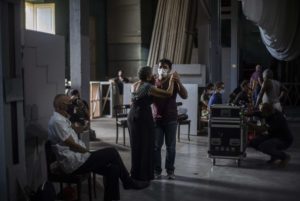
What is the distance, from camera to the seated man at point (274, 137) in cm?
617

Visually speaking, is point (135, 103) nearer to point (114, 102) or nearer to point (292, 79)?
point (114, 102)

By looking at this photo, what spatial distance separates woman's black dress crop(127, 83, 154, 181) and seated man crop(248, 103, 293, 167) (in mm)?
1945

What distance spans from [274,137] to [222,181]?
130cm

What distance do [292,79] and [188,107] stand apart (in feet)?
30.1

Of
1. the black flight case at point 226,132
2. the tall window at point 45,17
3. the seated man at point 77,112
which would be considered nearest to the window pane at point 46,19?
the tall window at point 45,17

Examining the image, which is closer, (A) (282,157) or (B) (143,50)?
(A) (282,157)

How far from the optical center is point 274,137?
20.7 ft

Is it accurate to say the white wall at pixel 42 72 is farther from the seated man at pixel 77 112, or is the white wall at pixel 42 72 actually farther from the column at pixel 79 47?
the column at pixel 79 47

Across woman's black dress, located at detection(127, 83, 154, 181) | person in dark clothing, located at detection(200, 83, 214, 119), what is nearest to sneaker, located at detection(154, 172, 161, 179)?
woman's black dress, located at detection(127, 83, 154, 181)

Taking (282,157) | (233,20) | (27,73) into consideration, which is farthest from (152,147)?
(233,20)

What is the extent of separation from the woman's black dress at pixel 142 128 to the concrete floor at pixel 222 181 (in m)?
0.36

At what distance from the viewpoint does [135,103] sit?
495cm

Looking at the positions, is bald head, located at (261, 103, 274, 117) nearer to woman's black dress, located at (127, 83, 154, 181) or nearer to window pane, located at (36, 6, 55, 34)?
woman's black dress, located at (127, 83, 154, 181)

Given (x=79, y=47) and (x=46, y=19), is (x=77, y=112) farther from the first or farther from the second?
(x=46, y=19)
